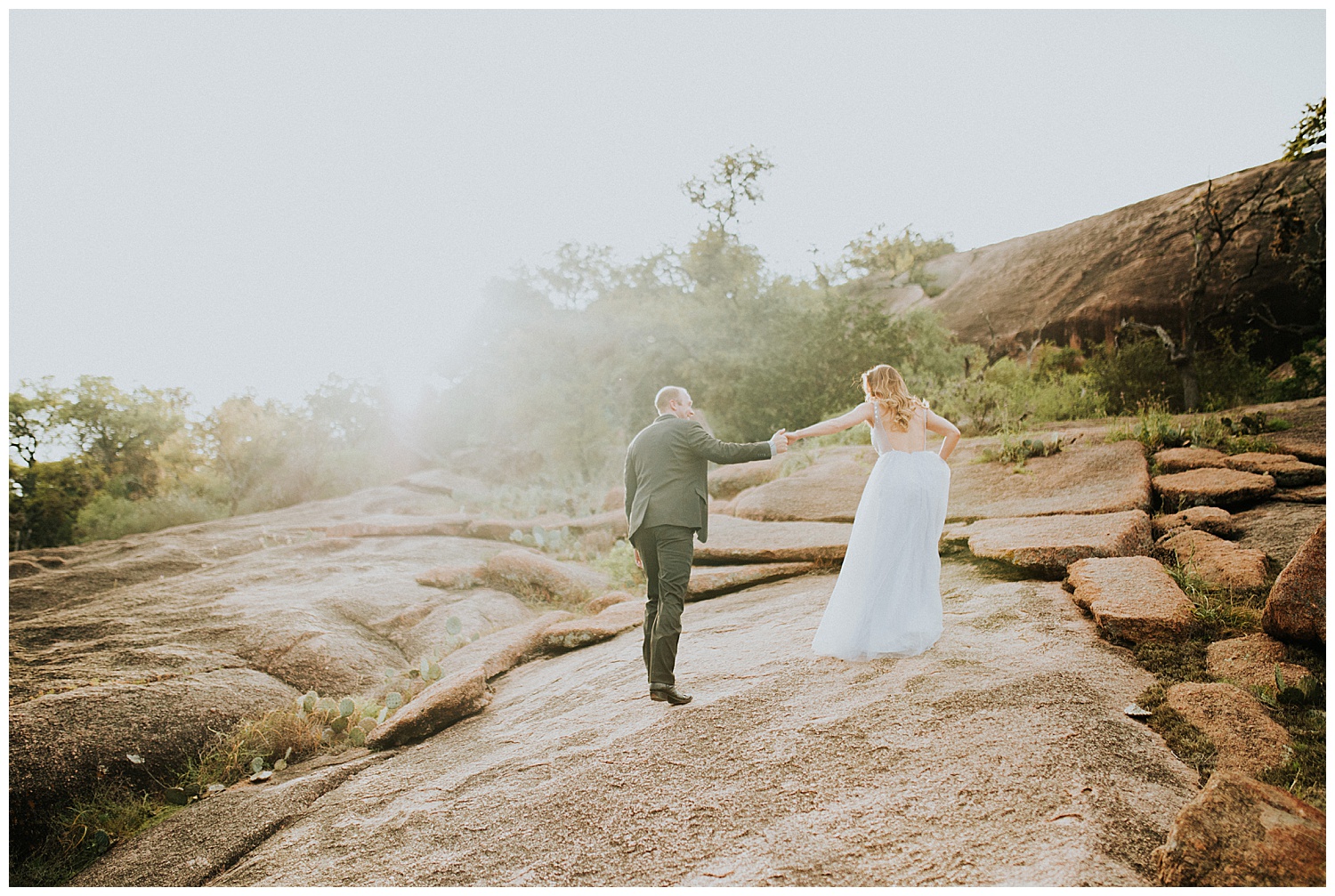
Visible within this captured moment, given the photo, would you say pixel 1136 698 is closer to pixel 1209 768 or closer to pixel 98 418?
pixel 1209 768

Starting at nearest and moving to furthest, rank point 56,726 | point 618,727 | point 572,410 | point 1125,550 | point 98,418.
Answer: point 618,727, point 56,726, point 1125,550, point 98,418, point 572,410

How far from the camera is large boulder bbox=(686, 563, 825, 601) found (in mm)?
6941

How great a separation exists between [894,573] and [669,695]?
1.80 meters

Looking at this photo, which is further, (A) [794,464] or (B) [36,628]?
(A) [794,464]

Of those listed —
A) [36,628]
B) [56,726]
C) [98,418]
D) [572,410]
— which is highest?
[98,418]

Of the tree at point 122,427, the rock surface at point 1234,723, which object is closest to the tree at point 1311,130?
the rock surface at point 1234,723

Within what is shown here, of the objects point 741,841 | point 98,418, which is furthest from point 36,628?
point 98,418

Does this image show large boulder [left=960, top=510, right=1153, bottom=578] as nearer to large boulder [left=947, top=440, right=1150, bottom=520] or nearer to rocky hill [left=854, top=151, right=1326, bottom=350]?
large boulder [left=947, top=440, right=1150, bottom=520]

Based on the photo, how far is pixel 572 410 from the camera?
1695 cm

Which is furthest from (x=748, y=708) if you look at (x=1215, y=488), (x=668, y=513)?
(x=1215, y=488)

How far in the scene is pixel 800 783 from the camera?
326 cm

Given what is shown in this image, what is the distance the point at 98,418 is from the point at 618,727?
1597 centimetres

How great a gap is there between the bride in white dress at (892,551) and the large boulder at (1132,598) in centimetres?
111

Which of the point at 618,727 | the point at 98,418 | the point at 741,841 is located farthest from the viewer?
the point at 98,418
